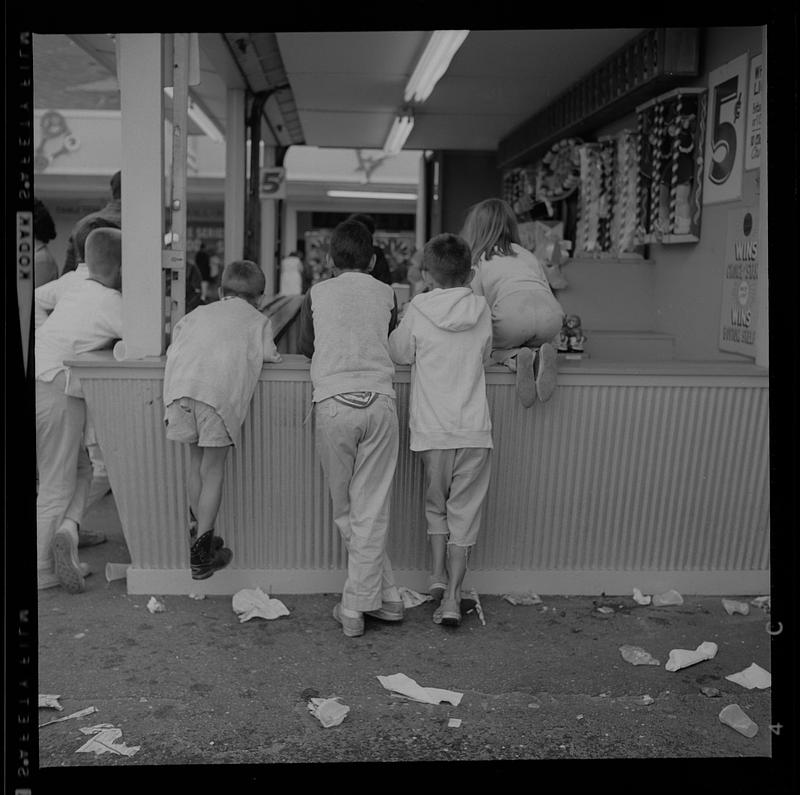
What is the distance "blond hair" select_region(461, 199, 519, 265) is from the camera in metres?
4.98

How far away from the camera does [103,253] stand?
5.11 metres

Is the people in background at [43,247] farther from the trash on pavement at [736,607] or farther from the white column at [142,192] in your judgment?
the trash on pavement at [736,607]

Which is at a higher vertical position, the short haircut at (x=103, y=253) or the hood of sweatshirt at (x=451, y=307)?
the short haircut at (x=103, y=253)

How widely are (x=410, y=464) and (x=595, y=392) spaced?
37.8 inches

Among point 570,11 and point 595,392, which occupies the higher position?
point 570,11

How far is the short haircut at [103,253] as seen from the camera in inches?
201

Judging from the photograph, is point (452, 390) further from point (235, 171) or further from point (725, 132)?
point (235, 171)

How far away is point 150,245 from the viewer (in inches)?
187

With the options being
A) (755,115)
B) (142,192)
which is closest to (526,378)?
(142,192)

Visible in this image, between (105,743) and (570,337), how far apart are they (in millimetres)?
3178

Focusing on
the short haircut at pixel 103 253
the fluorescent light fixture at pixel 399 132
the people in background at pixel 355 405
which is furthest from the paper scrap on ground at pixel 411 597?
the fluorescent light fixture at pixel 399 132

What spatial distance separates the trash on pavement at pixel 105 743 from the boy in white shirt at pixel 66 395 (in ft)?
4.90

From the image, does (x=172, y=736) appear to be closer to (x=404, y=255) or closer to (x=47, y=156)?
(x=47, y=156)

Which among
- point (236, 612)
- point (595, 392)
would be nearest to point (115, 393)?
point (236, 612)
